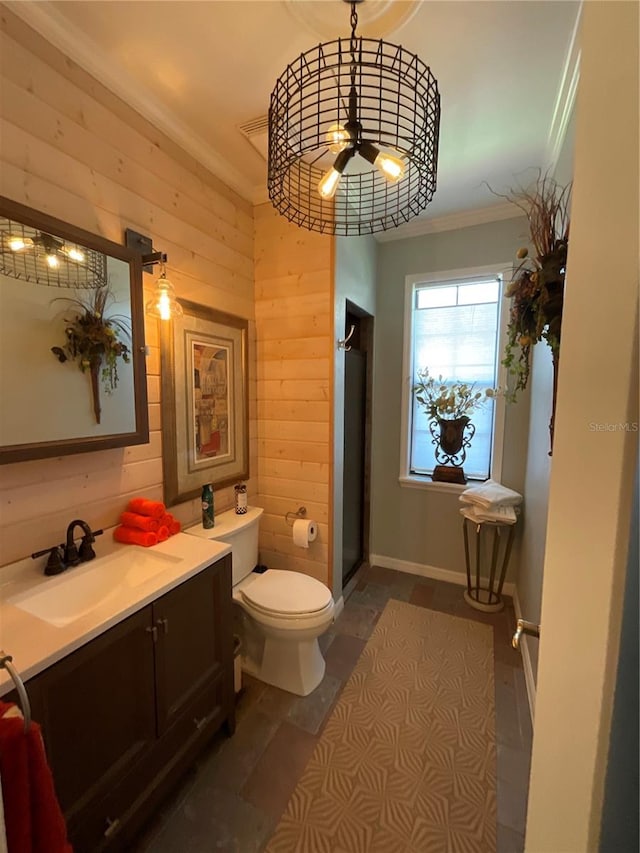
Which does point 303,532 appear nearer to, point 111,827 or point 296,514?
point 296,514

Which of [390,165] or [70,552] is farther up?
[390,165]

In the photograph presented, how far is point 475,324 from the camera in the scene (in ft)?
8.57

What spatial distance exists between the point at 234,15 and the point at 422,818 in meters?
2.85

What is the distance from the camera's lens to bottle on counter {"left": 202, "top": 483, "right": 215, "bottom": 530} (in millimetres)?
1851

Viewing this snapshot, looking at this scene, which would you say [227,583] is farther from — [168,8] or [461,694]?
[168,8]

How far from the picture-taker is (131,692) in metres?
1.12

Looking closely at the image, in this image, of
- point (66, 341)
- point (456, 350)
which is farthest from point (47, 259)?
point (456, 350)

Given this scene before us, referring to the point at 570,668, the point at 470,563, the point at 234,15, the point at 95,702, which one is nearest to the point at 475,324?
the point at 470,563

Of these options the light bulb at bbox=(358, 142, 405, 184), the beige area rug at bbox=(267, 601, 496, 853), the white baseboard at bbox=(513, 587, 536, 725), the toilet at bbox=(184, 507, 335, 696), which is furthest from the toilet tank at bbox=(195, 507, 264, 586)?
the light bulb at bbox=(358, 142, 405, 184)

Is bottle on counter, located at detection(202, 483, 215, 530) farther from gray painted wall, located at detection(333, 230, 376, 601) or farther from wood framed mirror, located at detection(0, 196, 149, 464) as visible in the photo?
gray painted wall, located at detection(333, 230, 376, 601)

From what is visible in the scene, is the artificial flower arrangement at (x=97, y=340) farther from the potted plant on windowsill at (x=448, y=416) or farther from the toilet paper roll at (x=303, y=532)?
the potted plant on windowsill at (x=448, y=416)

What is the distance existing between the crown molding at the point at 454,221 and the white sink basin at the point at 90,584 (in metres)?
2.26

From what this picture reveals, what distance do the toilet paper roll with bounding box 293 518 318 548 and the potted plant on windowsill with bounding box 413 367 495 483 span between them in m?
1.12

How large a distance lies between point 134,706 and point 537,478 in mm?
2008
